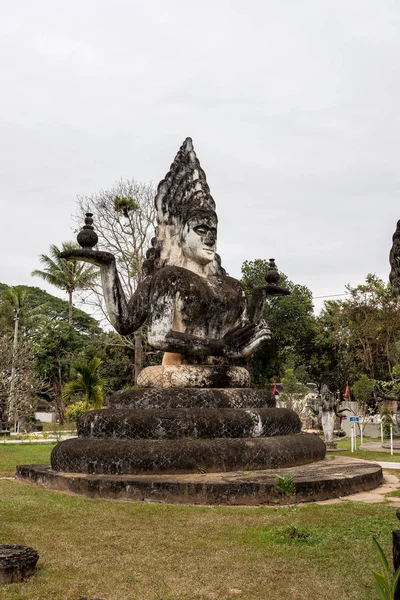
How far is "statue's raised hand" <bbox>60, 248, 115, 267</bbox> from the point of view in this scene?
9.20 m

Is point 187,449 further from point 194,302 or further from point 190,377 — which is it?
point 194,302

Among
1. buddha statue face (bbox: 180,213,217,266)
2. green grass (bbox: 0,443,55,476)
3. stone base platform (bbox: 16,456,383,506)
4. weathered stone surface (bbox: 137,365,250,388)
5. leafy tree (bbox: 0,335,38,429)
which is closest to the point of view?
stone base platform (bbox: 16,456,383,506)

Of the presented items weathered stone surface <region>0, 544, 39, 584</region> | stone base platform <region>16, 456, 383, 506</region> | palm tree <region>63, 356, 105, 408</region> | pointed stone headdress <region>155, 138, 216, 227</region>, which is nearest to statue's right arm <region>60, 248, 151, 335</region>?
pointed stone headdress <region>155, 138, 216, 227</region>

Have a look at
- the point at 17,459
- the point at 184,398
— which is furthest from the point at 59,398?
the point at 184,398

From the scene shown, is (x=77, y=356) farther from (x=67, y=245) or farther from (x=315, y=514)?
(x=315, y=514)

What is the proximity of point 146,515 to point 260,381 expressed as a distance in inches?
1176

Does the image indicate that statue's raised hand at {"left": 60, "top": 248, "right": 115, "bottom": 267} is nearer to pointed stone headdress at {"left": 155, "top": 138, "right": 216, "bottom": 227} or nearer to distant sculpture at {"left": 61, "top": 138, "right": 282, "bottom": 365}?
distant sculpture at {"left": 61, "top": 138, "right": 282, "bottom": 365}

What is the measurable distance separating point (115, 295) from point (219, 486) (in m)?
3.76

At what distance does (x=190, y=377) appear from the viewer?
357 inches

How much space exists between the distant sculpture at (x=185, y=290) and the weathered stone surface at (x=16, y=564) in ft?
16.6

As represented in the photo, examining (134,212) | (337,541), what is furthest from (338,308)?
(337,541)

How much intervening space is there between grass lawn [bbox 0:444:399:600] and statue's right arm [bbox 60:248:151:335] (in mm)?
3239

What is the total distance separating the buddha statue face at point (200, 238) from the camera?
9891 mm

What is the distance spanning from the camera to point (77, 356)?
37.4m
